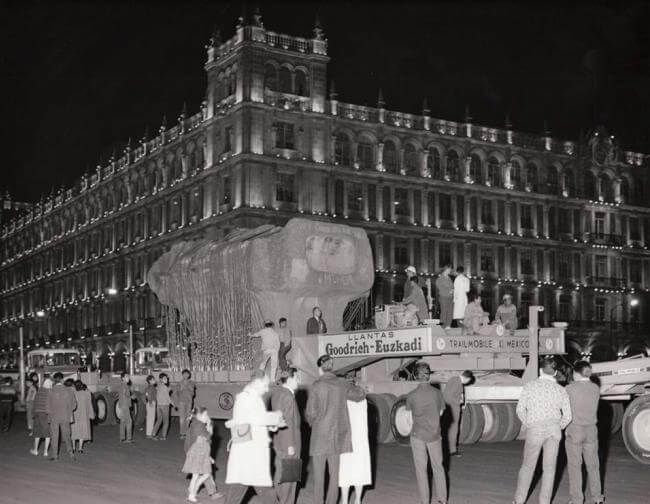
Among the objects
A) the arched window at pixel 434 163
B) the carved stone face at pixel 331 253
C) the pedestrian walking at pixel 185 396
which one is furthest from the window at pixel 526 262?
the pedestrian walking at pixel 185 396

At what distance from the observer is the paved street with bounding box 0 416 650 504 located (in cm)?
1327

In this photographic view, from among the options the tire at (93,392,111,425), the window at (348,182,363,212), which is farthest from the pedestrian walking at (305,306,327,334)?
the window at (348,182,363,212)

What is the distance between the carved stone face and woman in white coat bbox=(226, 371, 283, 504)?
9988 millimetres

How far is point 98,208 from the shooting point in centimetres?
8488

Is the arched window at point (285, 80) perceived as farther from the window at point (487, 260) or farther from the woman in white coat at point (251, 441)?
the woman in white coat at point (251, 441)

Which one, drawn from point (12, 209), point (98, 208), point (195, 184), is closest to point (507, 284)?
point (195, 184)

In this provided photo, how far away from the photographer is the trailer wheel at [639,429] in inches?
642

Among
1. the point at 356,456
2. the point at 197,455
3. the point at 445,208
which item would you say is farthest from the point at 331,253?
the point at 445,208

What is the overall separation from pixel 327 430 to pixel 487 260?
61.1m

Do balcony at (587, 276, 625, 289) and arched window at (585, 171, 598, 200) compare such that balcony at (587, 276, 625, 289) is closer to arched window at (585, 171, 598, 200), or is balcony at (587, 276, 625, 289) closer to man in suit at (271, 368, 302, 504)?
arched window at (585, 171, 598, 200)

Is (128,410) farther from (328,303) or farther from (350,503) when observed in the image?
(350,503)

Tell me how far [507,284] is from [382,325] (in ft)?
173

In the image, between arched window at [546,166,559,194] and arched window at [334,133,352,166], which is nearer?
arched window at [334,133,352,166]

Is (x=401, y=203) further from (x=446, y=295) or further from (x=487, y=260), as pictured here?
(x=446, y=295)
